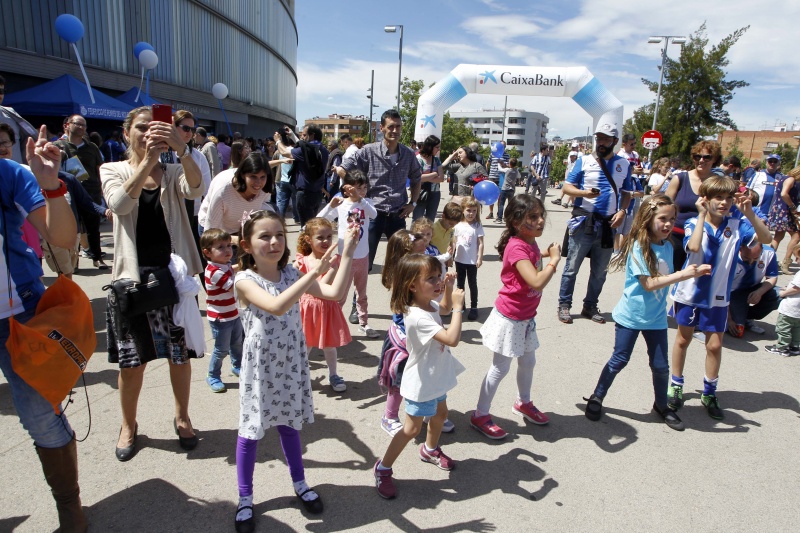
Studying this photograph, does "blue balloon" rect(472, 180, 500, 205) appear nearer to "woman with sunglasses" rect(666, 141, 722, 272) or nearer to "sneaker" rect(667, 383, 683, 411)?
"woman with sunglasses" rect(666, 141, 722, 272)

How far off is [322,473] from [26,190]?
2081 mm

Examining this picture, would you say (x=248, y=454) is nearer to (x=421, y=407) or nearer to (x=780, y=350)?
(x=421, y=407)

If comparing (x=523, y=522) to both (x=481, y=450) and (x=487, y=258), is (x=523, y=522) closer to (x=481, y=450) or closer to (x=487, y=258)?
(x=481, y=450)

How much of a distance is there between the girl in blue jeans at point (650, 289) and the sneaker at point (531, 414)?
1.90ft

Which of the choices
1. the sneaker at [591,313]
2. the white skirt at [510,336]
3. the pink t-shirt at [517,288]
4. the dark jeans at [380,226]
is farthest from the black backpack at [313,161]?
the white skirt at [510,336]

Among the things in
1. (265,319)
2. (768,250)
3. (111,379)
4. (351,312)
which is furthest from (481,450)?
(768,250)

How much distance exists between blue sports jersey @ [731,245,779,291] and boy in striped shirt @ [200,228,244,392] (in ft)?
16.8

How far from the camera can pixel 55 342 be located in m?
2.09

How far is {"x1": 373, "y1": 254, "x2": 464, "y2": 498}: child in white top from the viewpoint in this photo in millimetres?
2553

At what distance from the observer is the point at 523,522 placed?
8.32 ft

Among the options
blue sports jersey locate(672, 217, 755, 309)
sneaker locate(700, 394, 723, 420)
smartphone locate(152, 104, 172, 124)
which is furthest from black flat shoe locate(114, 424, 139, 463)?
sneaker locate(700, 394, 723, 420)

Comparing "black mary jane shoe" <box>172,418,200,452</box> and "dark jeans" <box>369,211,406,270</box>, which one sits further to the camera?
"dark jeans" <box>369,211,406,270</box>

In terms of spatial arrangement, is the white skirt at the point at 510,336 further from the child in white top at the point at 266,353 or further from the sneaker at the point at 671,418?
the child in white top at the point at 266,353

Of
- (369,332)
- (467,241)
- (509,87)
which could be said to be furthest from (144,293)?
(509,87)
